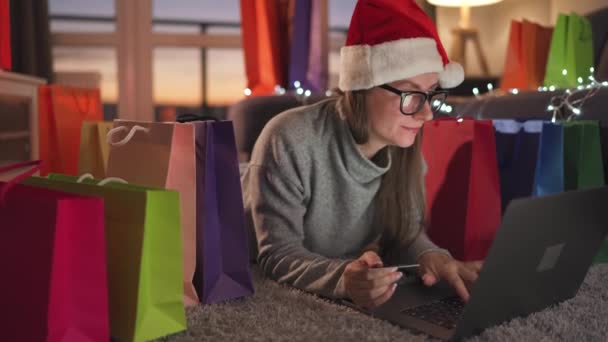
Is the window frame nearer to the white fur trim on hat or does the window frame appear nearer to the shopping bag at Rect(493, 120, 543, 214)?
the shopping bag at Rect(493, 120, 543, 214)

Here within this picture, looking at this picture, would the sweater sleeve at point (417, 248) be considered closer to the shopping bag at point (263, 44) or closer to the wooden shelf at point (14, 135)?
the wooden shelf at point (14, 135)

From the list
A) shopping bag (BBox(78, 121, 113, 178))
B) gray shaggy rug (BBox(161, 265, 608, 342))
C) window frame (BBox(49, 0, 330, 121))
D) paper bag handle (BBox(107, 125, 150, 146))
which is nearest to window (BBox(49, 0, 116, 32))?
window frame (BBox(49, 0, 330, 121))

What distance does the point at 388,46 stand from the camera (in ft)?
3.88

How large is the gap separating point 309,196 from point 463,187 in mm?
369

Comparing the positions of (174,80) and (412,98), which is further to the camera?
(174,80)

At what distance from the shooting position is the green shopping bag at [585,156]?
4.63 ft

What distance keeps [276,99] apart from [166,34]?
Answer: 65.7 inches

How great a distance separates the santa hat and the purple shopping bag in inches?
13.2

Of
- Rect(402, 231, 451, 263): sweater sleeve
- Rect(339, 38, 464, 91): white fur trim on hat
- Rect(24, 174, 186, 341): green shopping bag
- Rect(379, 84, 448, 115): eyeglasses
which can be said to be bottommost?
Rect(402, 231, 451, 263): sweater sleeve

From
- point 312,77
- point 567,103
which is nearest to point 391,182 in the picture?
point 567,103

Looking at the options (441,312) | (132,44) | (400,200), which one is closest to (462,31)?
(132,44)

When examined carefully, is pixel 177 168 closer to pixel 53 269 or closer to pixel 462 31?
pixel 53 269

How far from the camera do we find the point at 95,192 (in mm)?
863

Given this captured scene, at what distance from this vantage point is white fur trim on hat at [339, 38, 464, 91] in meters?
1.16
